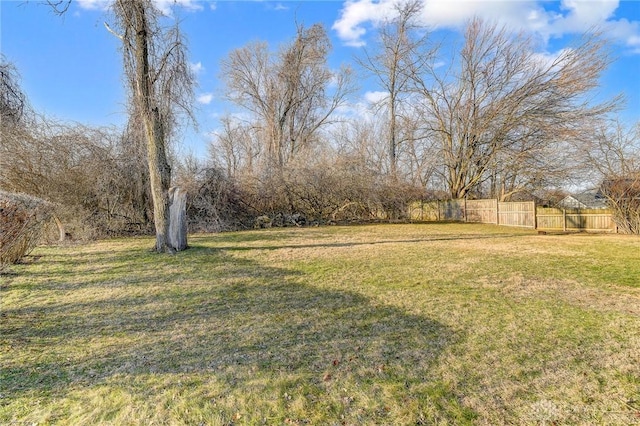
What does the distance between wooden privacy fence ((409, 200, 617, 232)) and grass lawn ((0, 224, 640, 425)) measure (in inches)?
405

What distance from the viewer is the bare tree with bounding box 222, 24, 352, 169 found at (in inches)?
854

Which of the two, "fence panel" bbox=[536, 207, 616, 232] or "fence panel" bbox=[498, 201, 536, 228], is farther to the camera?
"fence panel" bbox=[498, 201, 536, 228]

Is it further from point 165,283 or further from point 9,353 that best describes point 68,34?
point 9,353

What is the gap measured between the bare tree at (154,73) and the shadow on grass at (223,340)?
307cm

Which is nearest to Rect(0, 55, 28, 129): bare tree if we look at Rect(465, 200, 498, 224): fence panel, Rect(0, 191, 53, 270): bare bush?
Rect(0, 191, 53, 270): bare bush

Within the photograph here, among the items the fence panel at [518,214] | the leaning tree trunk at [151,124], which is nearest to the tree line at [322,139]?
the leaning tree trunk at [151,124]

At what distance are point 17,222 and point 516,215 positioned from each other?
58.2 feet

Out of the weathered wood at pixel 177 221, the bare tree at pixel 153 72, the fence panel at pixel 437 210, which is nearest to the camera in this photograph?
the bare tree at pixel 153 72

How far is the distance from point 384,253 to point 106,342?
5.82 m

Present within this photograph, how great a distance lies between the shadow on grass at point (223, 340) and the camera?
244 cm

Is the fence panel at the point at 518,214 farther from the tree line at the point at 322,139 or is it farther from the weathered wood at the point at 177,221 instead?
the weathered wood at the point at 177,221

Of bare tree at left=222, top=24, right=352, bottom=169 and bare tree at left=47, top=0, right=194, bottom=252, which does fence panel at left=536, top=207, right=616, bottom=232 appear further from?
bare tree at left=47, top=0, right=194, bottom=252

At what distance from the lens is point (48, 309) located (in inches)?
158

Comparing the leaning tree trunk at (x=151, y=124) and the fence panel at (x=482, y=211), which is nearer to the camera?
the leaning tree trunk at (x=151, y=124)
